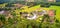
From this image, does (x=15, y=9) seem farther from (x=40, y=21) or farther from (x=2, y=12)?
(x=40, y=21)

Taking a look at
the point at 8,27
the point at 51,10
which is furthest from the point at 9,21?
the point at 51,10

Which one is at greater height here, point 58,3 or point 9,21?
point 58,3

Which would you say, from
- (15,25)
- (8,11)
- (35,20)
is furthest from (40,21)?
(8,11)

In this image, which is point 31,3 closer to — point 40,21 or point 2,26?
point 40,21

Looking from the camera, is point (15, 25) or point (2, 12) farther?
point (2, 12)

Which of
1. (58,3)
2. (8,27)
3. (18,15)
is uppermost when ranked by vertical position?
(58,3)

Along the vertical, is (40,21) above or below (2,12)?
below

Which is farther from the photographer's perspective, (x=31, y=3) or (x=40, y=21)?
(x=31, y=3)

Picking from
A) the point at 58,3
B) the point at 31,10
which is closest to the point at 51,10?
the point at 58,3
